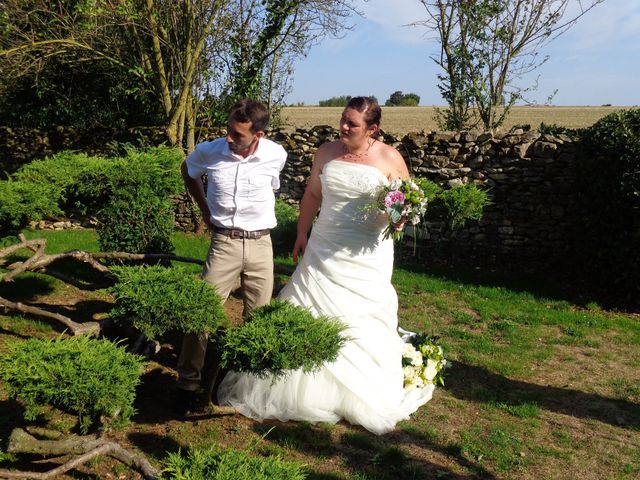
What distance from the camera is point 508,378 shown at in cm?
609

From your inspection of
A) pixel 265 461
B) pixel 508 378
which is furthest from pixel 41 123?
pixel 265 461

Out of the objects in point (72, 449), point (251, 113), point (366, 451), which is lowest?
point (366, 451)

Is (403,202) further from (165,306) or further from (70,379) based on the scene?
(70,379)

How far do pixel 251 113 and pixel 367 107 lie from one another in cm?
98

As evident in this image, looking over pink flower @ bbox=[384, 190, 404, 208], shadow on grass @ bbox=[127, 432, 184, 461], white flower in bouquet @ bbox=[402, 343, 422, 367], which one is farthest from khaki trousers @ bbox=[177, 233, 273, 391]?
white flower in bouquet @ bbox=[402, 343, 422, 367]

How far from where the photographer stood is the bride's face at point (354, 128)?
490cm

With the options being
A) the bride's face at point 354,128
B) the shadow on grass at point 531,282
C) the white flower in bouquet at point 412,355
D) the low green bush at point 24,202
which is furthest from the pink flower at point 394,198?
the shadow on grass at point 531,282

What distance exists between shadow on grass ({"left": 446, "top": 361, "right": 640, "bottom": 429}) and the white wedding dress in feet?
1.69

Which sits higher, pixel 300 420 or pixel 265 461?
pixel 265 461

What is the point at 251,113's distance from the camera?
14.5 feet

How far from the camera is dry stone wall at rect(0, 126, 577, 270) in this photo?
1025 centimetres

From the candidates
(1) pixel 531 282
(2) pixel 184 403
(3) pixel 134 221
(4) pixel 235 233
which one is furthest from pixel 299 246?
(1) pixel 531 282

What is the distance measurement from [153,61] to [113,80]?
5.18 ft

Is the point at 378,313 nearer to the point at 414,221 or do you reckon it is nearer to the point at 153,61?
the point at 414,221
